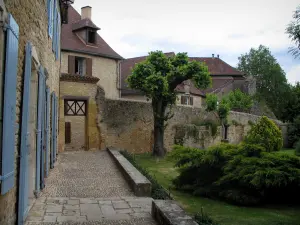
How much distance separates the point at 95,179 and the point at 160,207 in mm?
3653

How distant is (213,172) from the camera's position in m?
8.62

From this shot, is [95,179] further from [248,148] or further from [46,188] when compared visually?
[248,148]

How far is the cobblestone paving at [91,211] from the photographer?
4.97 meters

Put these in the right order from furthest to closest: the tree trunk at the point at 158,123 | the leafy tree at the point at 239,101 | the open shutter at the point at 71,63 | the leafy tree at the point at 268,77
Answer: the leafy tree at the point at 268,77, the leafy tree at the point at 239,101, the open shutter at the point at 71,63, the tree trunk at the point at 158,123

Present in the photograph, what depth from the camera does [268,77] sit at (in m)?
41.9

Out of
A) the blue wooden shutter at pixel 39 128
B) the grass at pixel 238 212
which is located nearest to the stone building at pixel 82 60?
the grass at pixel 238 212

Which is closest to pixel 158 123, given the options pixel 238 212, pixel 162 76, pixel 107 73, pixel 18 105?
pixel 162 76

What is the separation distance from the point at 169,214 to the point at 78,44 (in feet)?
55.1

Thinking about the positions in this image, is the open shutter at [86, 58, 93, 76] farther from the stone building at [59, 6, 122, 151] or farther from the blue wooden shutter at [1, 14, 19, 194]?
the blue wooden shutter at [1, 14, 19, 194]

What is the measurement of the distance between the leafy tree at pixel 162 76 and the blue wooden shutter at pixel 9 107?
447 inches

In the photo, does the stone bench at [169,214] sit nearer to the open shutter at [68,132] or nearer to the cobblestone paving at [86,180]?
the cobblestone paving at [86,180]

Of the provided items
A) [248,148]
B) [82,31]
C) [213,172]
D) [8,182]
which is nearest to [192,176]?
[213,172]

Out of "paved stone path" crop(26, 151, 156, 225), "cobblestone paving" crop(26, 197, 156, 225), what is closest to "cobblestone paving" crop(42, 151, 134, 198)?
"paved stone path" crop(26, 151, 156, 225)

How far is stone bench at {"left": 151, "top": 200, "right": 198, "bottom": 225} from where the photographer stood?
433cm
